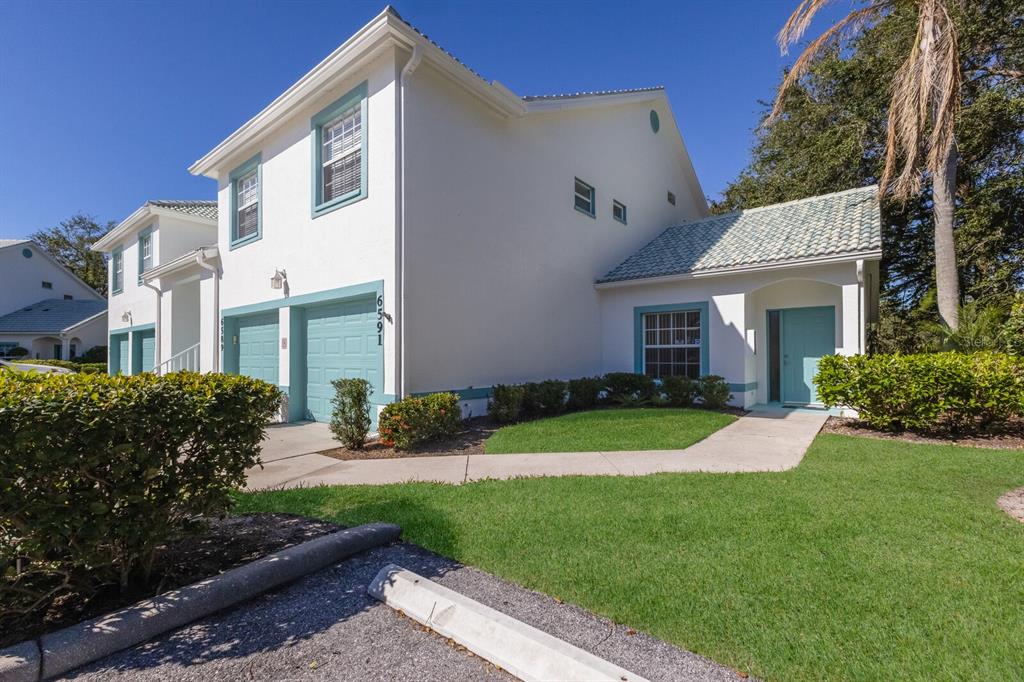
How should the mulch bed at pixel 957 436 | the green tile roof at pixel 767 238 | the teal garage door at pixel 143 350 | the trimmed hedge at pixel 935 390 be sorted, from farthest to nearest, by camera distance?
1. the teal garage door at pixel 143 350
2. the green tile roof at pixel 767 238
3. the trimmed hedge at pixel 935 390
4. the mulch bed at pixel 957 436

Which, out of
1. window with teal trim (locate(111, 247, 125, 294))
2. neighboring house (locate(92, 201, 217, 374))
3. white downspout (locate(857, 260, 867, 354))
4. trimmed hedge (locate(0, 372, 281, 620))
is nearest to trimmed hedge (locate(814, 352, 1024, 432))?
white downspout (locate(857, 260, 867, 354))

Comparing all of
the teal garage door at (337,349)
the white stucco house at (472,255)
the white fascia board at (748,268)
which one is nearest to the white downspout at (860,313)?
the white stucco house at (472,255)

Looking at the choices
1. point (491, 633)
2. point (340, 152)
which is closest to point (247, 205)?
point (340, 152)

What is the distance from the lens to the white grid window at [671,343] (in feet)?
36.7

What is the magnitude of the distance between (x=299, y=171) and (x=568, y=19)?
21.7ft

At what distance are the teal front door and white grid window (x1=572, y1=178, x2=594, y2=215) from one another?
17.6ft

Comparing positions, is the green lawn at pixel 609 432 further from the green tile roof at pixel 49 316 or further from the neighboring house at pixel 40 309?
the green tile roof at pixel 49 316

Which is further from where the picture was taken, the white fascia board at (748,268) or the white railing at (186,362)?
the white railing at (186,362)

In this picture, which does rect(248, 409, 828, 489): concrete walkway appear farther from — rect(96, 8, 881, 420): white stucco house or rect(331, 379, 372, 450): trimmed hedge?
rect(96, 8, 881, 420): white stucco house

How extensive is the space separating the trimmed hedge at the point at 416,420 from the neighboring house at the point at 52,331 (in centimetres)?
2786

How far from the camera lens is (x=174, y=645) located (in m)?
2.47

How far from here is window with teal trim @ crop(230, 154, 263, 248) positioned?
1082 centimetres

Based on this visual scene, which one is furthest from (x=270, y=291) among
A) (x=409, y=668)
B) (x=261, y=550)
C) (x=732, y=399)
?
(x=732, y=399)

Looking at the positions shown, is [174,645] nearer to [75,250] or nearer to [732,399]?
[732,399]
